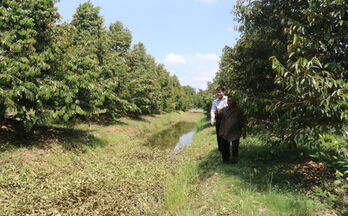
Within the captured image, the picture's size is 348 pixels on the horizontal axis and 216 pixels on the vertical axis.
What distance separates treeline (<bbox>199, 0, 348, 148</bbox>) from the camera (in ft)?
13.3

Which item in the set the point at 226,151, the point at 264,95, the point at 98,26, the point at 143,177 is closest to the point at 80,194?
the point at 143,177

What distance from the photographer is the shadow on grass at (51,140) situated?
10.6 m

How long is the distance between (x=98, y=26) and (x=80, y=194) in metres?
19.4

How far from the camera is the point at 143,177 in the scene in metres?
7.90

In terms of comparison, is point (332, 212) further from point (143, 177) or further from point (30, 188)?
point (30, 188)

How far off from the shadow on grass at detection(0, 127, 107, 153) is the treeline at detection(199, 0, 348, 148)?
29.9 feet

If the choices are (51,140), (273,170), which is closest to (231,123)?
(273,170)

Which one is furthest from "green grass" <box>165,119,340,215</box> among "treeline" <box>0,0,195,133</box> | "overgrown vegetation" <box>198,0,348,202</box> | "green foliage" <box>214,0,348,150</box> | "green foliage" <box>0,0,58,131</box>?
"green foliage" <box>0,0,58,131</box>

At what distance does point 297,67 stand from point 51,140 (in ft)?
39.0

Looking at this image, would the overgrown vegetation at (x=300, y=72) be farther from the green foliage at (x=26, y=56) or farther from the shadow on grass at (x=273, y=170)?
the green foliage at (x=26, y=56)

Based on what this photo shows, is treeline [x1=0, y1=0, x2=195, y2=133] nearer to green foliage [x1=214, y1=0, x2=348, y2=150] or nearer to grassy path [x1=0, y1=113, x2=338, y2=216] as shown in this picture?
grassy path [x1=0, y1=113, x2=338, y2=216]

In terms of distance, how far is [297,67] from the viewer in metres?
3.86

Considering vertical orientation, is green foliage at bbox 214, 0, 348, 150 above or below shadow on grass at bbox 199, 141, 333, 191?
above

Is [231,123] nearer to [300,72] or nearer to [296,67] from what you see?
[300,72]
